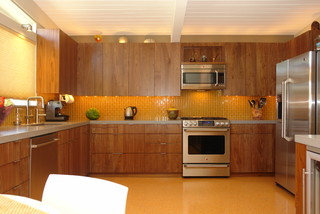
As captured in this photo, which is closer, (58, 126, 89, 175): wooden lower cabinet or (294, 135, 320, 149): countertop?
(294, 135, 320, 149): countertop

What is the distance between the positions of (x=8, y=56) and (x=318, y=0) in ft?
13.5

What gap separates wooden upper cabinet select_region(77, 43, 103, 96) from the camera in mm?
4539

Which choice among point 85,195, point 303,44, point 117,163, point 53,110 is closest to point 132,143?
point 117,163

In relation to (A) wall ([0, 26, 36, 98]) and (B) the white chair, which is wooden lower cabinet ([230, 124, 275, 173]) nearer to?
(A) wall ([0, 26, 36, 98])

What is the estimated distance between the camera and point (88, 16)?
13.6 feet

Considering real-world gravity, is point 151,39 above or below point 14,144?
above

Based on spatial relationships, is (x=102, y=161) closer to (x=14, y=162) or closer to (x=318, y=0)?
(x=14, y=162)

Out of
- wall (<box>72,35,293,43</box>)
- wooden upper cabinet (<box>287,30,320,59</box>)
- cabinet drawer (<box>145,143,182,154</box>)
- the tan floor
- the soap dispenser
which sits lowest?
the tan floor

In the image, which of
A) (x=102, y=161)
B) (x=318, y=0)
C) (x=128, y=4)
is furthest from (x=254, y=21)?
(x=102, y=161)

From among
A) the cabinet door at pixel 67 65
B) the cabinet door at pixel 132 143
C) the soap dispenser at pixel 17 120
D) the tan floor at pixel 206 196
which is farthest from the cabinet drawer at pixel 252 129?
the soap dispenser at pixel 17 120

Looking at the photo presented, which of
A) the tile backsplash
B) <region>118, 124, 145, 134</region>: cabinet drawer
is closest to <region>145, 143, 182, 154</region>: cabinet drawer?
<region>118, 124, 145, 134</region>: cabinet drawer

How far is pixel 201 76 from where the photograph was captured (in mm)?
4516

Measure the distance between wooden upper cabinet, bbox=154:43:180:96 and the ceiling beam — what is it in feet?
0.73

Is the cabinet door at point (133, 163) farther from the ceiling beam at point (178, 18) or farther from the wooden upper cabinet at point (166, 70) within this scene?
the ceiling beam at point (178, 18)
